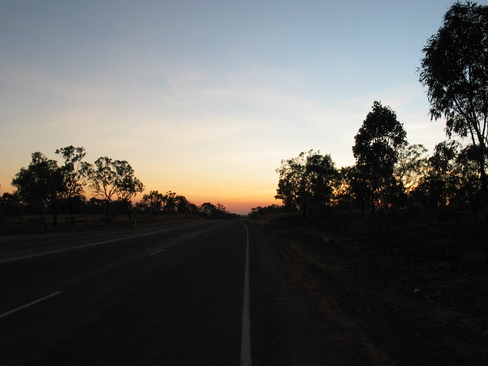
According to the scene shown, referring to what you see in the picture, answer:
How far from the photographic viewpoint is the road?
4332mm

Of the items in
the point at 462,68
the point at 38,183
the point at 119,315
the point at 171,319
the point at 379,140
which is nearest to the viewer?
the point at 171,319

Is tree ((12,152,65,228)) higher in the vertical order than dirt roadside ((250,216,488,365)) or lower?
higher

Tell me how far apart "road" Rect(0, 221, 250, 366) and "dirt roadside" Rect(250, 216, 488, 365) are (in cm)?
90

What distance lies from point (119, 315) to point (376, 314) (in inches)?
203

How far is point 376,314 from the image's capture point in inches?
259

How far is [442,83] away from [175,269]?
11673 millimetres

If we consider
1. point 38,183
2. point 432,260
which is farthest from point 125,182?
point 432,260

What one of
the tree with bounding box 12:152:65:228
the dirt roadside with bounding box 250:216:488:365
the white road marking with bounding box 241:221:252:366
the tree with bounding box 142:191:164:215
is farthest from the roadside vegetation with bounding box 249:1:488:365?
the tree with bounding box 142:191:164:215

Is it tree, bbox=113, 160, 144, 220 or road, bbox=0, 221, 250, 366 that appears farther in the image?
tree, bbox=113, 160, 144, 220

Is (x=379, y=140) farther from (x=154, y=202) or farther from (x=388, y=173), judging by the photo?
(x=154, y=202)

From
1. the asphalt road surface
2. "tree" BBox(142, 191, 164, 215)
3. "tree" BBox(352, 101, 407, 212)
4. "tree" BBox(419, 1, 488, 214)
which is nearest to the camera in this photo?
the asphalt road surface

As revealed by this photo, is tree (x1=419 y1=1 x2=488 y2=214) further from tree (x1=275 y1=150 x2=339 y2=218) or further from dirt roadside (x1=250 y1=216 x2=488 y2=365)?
tree (x1=275 y1=150 x2=339 y2=218)

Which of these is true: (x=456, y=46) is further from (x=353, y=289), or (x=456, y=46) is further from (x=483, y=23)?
(x=353, y=289)

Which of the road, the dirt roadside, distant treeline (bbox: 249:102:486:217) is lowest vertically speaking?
the dirt roadside
